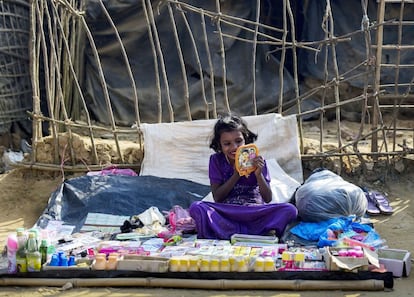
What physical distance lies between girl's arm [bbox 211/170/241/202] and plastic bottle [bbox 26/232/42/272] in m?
1.07

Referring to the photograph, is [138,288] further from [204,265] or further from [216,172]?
[216,172]

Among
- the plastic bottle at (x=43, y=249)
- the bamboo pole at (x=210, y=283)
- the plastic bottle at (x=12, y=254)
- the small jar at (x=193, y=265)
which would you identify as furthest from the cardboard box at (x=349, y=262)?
the plastic bottle at (x=12, y=254)

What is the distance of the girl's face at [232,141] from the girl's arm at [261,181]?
5.8 inches

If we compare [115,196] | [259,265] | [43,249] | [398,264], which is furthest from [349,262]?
[115,196]

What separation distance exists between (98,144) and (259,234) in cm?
191

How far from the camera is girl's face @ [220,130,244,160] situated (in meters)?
3.74

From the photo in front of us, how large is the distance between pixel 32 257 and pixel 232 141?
124cm

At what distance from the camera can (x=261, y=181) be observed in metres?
3.72

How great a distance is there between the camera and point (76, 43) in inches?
261

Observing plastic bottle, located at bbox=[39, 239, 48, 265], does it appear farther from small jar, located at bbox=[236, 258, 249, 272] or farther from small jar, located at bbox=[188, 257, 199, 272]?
small jar, located at bbox=[236, 258, 249, 272]

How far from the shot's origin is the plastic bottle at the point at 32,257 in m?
3.30

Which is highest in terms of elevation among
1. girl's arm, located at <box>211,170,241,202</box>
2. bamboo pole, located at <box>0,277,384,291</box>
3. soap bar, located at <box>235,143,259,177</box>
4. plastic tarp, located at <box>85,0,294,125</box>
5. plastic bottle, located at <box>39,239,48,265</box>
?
plastic tarp, located at <box>85,0,294,125</box>

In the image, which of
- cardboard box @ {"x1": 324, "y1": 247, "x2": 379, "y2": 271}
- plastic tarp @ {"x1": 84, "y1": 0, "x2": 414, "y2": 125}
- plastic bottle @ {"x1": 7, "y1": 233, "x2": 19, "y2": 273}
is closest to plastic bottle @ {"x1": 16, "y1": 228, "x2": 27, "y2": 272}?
plastic bottle @ {"x1": 7, "y1": 233, "x2": 19, "y2": 273}

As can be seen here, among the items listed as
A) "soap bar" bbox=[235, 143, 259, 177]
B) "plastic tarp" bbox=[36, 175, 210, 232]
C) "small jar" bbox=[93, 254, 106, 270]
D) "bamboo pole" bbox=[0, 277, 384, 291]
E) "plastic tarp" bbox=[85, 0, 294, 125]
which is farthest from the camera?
"plastic tarp" bbox=[85, 0, 294, 125]
